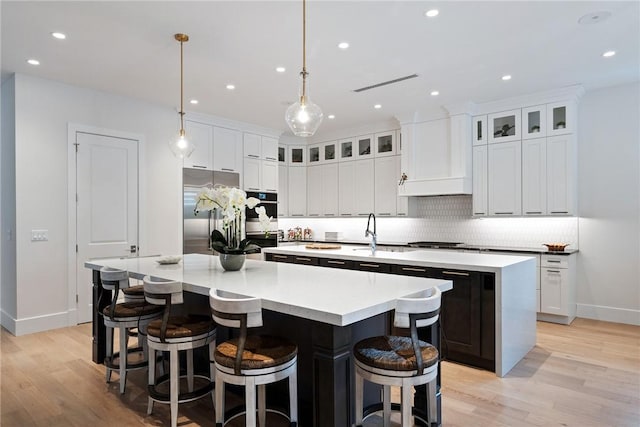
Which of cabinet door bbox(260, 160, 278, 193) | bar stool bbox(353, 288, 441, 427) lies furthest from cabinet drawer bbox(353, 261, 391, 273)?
cabinet door bbox(260, 160, 278, 193)

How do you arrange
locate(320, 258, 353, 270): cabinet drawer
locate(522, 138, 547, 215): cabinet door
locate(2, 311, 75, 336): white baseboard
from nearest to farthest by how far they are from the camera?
locate(320, 258, 353, 270): cabinet drawer, locate(2, 311, 75, 336): white baseboard, locate(522, 138, 547, 215): cabinet door

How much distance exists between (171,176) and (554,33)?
4862 millimetres

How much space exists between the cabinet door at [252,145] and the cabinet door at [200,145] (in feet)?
2.20

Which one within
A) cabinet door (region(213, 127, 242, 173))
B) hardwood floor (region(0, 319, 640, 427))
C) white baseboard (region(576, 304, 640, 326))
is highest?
cabinet door (region(213, 127, 242, 173))

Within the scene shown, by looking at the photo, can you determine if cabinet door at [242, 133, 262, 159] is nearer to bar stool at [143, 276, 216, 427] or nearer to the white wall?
bar stool at [143, 276, 216, 427]

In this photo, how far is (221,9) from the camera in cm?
302

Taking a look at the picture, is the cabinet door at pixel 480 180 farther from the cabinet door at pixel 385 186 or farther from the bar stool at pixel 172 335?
the bar stool at pixel 172 335

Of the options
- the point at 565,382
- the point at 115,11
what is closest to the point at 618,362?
the point at 565,382

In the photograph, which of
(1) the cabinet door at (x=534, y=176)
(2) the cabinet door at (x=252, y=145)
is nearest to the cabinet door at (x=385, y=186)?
(1) the cabinet door at (x=534, y=176)

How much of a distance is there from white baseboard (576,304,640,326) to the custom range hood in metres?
2.10

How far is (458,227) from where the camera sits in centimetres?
612

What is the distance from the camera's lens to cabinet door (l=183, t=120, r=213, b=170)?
5855 millimetres

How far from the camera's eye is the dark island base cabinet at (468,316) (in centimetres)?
323

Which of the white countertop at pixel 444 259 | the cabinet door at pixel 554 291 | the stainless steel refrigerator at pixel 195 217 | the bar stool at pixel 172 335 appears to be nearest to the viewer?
the bar stool at pixel 172 335
